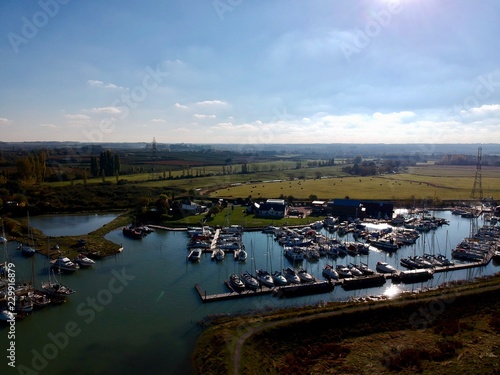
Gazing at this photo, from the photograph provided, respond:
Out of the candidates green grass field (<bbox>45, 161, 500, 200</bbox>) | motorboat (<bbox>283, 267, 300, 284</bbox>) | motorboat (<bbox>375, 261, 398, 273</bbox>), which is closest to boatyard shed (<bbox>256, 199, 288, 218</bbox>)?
green grass field (<bbox>45, 161, 500, 200</bbox>)

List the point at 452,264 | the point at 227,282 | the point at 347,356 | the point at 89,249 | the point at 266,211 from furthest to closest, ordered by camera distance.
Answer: the point at 266,211 < the point at 89,249 < the point at 452,264 < the point at 227,282 < the point at 347,356

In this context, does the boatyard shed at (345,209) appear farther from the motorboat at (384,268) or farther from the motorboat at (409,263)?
the motorboat at (384,268)

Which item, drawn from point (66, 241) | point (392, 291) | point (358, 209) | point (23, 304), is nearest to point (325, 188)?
point (358, 209)

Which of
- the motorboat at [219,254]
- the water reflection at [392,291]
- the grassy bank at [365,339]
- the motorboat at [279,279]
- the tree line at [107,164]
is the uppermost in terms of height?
the tree line at [107,164]

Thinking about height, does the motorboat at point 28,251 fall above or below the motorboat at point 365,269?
above

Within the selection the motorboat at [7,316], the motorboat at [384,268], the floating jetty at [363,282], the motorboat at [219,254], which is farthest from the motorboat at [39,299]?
the motorboat at [384,268]

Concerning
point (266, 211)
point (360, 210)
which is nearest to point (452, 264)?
point (360, 210)

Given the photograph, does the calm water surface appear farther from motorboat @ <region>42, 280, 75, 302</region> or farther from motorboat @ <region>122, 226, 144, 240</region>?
motorboat @ <region>42, 280, 75, 302</region>

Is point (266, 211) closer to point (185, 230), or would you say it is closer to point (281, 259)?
point (185, 230)
